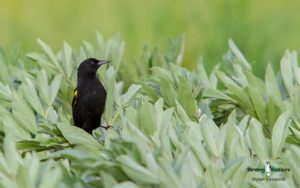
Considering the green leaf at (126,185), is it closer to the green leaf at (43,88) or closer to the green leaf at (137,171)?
the green leaf at (137,171)

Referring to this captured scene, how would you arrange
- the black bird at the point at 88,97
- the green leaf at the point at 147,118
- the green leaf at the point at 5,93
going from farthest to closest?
the black bird at the point at 88,97 < the green leaf at the point at 5,93 < the green leaf at the point at 147,118

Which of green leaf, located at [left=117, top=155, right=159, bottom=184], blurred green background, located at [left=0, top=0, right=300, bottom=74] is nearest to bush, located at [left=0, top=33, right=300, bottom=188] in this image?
green leaf, located at [left=117, top=155, right=159, bottom=184]

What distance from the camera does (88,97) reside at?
366cm

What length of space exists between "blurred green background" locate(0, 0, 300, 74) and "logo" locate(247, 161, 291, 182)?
2544 mm

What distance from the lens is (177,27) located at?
522cm

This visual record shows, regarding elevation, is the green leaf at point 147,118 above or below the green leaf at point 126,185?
above

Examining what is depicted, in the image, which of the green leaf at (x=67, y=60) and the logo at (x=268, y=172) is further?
the green leaf at (x=67, y=60)

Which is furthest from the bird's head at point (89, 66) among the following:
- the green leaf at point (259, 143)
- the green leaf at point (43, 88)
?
the green leaf at point (259, 143)

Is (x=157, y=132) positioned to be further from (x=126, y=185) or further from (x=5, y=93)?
(x=5, y=93)

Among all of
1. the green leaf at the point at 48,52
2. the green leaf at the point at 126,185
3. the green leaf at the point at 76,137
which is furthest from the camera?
the green leaf at the point at 48,52

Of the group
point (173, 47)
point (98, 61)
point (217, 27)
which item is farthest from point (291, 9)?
point (98, 61)

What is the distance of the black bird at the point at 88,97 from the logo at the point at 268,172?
4.21 feet

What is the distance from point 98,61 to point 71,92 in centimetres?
18

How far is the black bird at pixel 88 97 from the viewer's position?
11.1 ft
